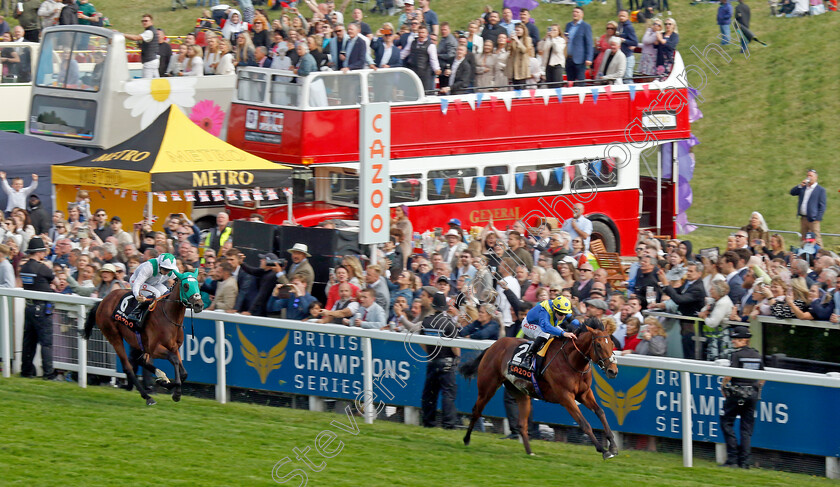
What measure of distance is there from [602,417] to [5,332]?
21.7 feet

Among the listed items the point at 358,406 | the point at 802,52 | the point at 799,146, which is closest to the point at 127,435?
the point at 358,406

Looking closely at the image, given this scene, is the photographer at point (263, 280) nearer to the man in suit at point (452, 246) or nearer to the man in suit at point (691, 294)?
the man in suit at point (452, 246)

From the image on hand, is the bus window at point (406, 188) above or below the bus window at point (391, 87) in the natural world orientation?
below

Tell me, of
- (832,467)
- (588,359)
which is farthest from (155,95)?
(832,467)

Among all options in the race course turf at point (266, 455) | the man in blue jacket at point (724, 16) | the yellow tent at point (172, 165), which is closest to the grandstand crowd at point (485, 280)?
the yellow tent at point (172, 165)

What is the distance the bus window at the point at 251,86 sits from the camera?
18156mm

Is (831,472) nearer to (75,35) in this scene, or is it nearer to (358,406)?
(358,406)

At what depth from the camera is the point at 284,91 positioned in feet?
58.3

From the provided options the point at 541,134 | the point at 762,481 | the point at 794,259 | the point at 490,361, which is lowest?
the point at 762,481

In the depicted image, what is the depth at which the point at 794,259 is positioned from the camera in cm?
1293

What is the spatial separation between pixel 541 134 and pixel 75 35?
7.49 m

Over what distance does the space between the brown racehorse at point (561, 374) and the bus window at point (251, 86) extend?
9.00 m

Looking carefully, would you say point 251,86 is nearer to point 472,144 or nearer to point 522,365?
point 472,144

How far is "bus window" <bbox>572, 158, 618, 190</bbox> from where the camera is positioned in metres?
19.1
